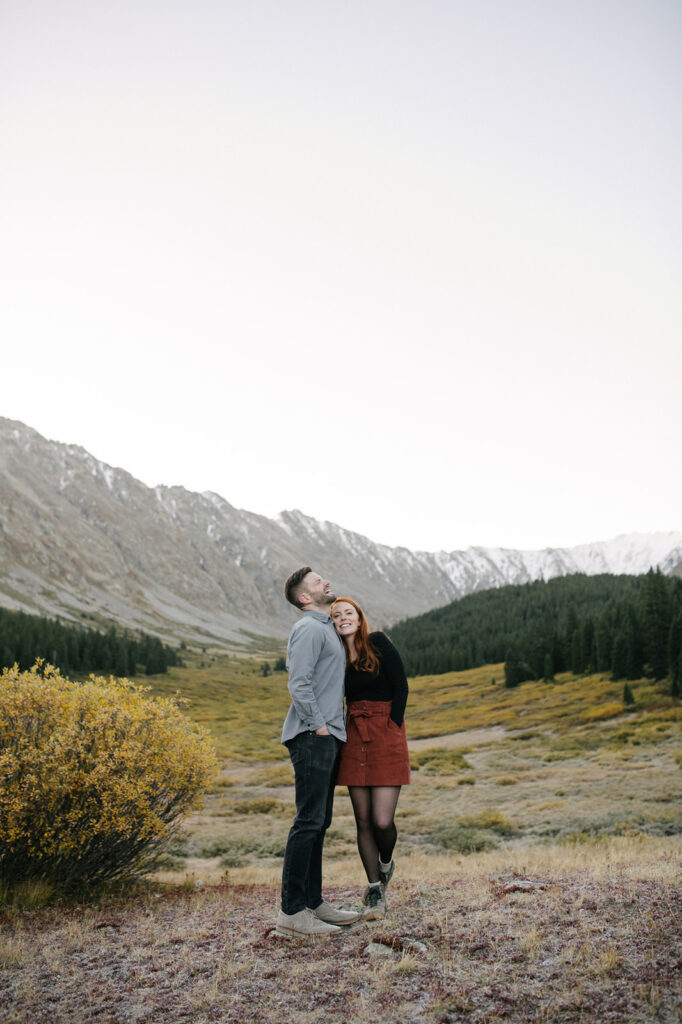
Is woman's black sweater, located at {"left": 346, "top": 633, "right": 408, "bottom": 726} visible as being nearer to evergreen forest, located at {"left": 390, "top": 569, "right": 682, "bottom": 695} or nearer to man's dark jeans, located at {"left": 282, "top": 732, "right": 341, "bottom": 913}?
man's dark jeans, located at {"left": 282, "top": 732, "right": 341, "bottom": 913}

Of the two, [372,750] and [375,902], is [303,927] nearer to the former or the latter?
[375,902]

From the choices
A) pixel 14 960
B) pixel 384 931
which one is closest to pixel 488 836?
pixel 384 931

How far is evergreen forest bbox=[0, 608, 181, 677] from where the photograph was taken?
95250mm

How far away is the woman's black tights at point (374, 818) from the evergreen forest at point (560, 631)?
166ft

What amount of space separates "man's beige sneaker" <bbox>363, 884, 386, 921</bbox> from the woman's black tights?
31 centimetres

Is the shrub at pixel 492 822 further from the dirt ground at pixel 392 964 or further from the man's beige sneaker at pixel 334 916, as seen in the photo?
the man's beige sneaker at pixel 334 916

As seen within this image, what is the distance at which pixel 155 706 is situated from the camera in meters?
9.96

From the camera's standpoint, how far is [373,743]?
21.3 ft

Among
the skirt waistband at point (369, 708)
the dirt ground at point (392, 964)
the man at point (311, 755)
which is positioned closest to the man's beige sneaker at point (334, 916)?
the man at point (311, 755)

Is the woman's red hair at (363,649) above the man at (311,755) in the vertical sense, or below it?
above

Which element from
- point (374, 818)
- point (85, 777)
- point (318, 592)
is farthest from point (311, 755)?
point (85, 777)

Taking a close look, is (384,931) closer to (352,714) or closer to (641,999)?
(352,714)

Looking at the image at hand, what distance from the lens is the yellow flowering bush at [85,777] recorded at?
8.42 metres

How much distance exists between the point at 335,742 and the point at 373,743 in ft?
1.70
